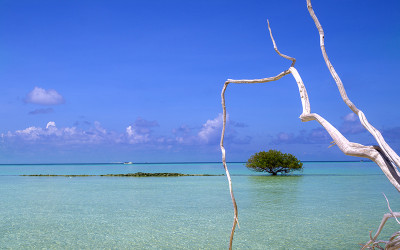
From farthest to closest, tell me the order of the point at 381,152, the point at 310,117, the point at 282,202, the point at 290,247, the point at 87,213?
the point at 282,202, the point at 87,213, the point at 290,247, the point at 310,117, the point at 381,152

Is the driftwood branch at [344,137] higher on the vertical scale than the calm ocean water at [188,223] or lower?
higher

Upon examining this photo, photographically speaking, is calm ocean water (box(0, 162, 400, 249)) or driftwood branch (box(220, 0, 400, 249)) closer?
driftwood branch (box(220, 0, 400, 249))

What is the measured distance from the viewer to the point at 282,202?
37.8 ft

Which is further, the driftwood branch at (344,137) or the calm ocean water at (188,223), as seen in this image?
the calm ocean water at (188,223)

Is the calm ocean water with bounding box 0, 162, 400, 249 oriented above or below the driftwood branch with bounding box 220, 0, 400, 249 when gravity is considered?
below

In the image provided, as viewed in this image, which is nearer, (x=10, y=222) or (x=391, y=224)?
(x=391, y=224)

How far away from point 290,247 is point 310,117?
4.60 meters

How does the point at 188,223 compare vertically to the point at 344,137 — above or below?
below

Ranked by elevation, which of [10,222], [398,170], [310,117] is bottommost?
[10,222]

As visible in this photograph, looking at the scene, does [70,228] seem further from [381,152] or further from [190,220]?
[381,152]

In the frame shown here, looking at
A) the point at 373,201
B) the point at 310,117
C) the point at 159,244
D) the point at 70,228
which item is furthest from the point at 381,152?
the point at 373,201

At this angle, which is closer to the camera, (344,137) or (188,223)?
(344,137)

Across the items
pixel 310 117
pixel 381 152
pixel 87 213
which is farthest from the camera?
pixel 87 213

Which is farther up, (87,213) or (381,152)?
(381,152)
